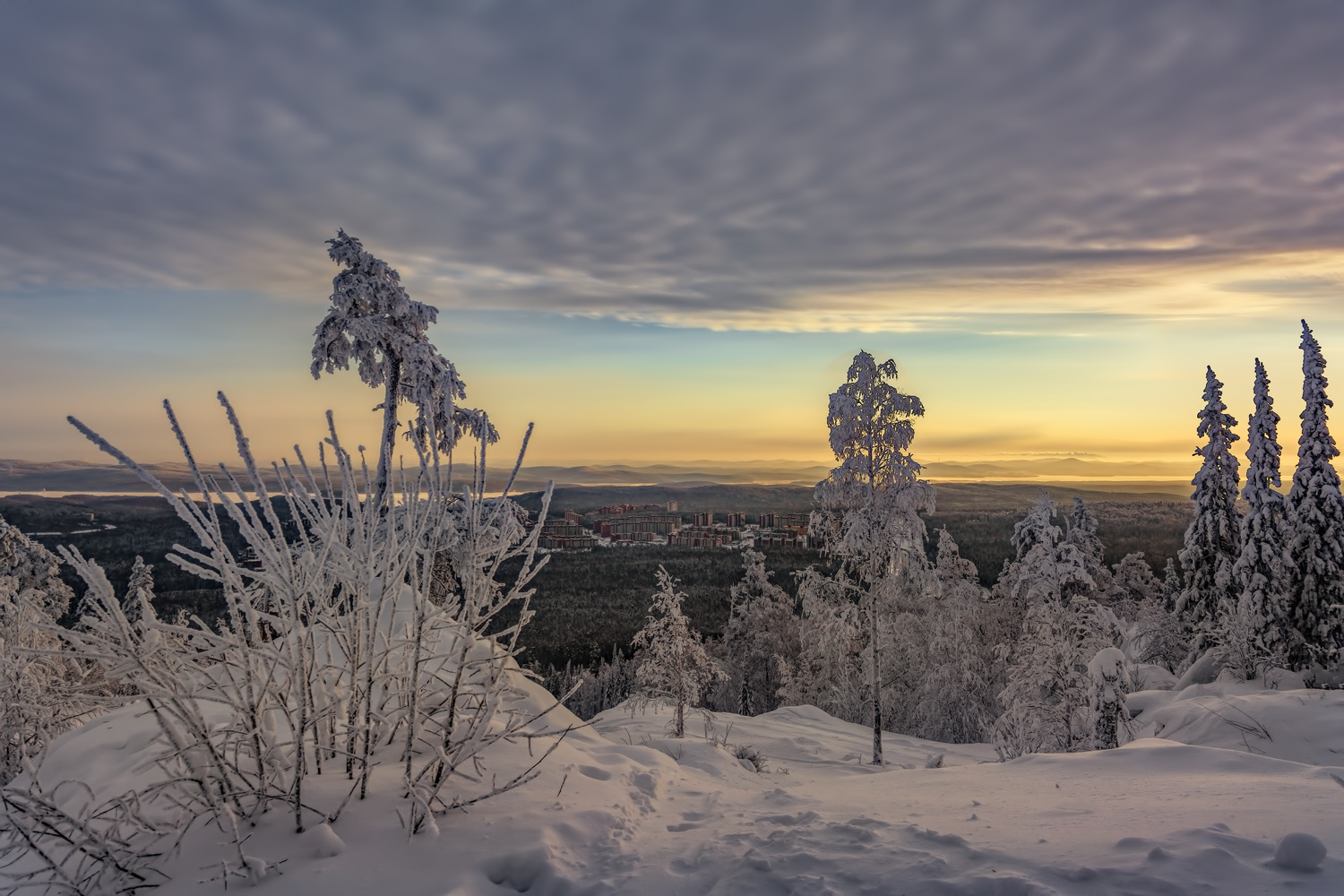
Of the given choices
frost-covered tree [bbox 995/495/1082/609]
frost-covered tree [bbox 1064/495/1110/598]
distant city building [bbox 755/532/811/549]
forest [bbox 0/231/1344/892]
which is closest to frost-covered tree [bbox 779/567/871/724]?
forest [bbox 0/231/1344/892]

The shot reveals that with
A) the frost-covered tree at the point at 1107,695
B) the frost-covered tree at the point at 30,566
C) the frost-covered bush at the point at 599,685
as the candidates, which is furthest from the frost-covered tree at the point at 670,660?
the frost-covered bush at the point at 599,685

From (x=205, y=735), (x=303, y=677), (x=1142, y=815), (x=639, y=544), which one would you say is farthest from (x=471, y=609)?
(x=639, y=544)

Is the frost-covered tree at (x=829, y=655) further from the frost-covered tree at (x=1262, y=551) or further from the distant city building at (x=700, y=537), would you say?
the distant city building at (x=700, y=537)

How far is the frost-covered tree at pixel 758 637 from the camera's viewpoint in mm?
37156

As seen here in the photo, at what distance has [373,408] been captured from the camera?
1661 centimetres

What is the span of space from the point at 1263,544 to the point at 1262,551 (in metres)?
0.25

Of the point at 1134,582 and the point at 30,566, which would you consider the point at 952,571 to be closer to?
the point at 1134,582

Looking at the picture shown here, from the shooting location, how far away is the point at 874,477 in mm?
17203

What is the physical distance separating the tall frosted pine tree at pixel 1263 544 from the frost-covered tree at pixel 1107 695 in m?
11.2

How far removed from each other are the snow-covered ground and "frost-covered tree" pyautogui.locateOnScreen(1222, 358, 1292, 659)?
1876 cm

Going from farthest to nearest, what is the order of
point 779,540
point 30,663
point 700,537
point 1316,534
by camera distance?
point 700,537 < point 779,540 < point 1316,534 < point 30,663

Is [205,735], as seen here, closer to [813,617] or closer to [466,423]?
[466,423]

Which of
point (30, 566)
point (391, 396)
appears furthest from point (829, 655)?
point (30, 566)

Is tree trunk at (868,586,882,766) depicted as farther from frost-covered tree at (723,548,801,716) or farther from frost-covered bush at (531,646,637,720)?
frost-covered bush at (531,646,637,720)
